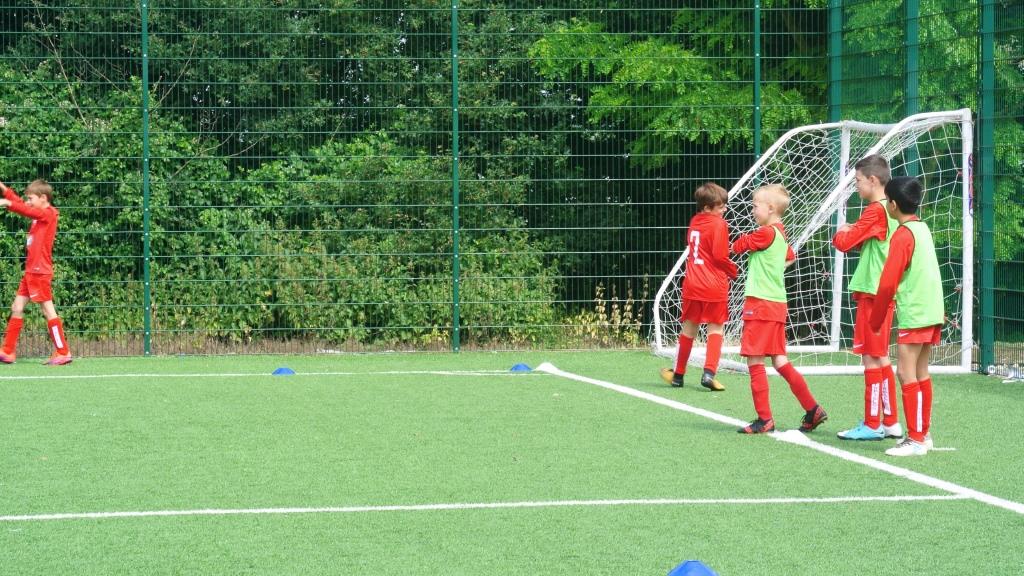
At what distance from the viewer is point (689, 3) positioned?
552 inches

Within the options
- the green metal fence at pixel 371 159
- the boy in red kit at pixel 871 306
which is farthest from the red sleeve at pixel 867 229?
the green metal fence at pixel 371 159

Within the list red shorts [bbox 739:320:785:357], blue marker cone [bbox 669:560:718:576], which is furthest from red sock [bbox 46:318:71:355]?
blue marker cone [bbox 669:560:718:576]

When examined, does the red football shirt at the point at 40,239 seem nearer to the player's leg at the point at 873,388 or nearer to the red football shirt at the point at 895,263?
the player's leg at the point at 873,388

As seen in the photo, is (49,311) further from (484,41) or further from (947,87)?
(947,87)

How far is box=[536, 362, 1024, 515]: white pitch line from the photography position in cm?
570

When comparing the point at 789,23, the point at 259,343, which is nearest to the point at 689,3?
the point at 789,23

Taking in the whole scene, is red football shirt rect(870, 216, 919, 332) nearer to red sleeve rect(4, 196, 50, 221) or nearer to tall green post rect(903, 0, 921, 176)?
tall green post rect(903, 0, 921, 176)

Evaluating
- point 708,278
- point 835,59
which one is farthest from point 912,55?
point 708,278

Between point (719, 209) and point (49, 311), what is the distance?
6.40m

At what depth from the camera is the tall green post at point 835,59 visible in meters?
13.7

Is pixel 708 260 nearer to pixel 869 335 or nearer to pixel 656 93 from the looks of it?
pixel 869 335

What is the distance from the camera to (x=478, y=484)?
6.08m

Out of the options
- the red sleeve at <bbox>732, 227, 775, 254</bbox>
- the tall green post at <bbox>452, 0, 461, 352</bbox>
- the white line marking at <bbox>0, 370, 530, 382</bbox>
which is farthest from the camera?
the tall green post at <bbox>452, 0, 461, 352</bbox>

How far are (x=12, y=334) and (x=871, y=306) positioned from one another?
8.23 meters
